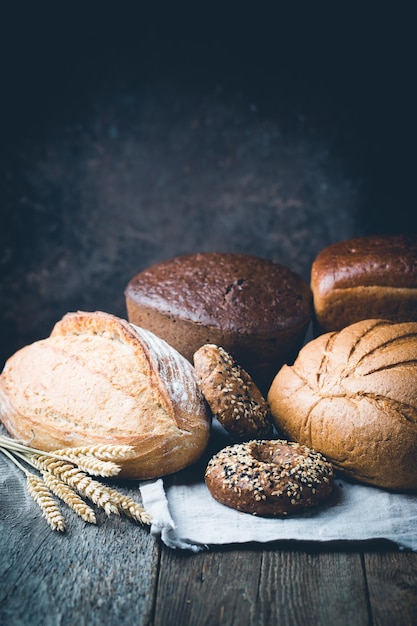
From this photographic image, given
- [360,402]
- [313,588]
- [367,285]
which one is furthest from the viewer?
[367,285]

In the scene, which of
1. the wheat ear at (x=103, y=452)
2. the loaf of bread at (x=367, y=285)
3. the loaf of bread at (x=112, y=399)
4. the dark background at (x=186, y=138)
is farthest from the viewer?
the dark background at (x=186, y=138)

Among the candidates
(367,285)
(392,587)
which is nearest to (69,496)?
(392,587)

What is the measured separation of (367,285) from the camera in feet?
8.52

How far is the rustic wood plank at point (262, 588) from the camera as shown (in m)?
1.45

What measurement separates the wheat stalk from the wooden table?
6 centimetres

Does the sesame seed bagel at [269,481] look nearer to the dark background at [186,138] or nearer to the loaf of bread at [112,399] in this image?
the loaf of bread at [112,399]

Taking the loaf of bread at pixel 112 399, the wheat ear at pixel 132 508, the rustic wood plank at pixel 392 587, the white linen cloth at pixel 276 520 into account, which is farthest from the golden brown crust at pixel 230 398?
the rustic wood plank at pixel 392 587

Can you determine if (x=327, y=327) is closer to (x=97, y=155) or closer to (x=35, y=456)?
(x=35, y=456)

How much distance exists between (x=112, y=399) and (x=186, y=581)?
66 centimetres

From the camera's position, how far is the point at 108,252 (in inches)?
146

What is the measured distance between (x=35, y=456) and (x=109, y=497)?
40cm

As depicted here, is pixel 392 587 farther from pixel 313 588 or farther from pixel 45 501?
pixel 45 501

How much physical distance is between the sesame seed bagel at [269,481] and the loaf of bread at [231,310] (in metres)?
0.61

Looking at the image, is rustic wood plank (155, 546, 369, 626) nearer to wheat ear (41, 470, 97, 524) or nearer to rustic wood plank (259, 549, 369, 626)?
rustic wood plank (259, 549, 369, 626)
